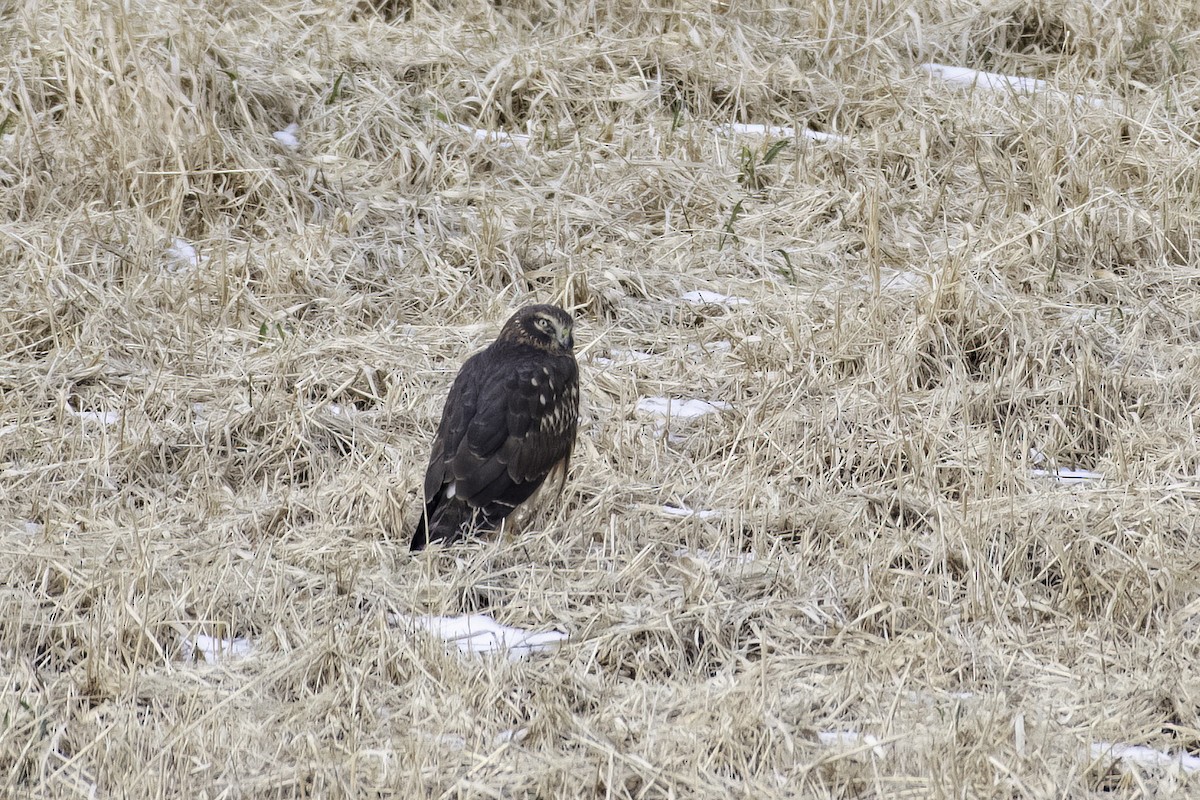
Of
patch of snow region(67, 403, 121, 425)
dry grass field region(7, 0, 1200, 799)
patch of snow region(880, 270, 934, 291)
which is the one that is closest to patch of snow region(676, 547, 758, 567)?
dry grass field region(7, 0, 1200, 799)

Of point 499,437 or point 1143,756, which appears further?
point 499,437

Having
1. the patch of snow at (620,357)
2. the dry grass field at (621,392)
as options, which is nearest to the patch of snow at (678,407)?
the dry grass field at (621,392)

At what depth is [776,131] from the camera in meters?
6.53

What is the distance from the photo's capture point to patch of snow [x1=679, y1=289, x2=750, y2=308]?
18.1ft

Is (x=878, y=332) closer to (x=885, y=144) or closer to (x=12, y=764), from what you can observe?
(x=885, y=144)

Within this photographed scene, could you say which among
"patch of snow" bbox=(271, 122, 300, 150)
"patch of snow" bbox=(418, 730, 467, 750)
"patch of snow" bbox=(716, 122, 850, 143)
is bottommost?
"patch of snow" bbox=(418, 730, 467, 750)

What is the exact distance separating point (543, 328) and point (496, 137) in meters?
2.22

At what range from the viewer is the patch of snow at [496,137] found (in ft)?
21.0

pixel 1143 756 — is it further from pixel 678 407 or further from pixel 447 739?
pixel 678 407

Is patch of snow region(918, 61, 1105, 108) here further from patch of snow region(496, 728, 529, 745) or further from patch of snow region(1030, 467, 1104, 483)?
patch of snow region(496, 728, 529, 745)

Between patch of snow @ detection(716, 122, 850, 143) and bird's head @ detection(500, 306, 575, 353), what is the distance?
2.32 meters

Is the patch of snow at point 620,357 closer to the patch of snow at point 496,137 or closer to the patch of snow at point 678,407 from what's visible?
the patch of snow at point 678,407

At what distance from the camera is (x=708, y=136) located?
648 cm

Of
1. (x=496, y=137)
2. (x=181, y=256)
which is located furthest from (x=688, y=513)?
(x=496, y=137)
